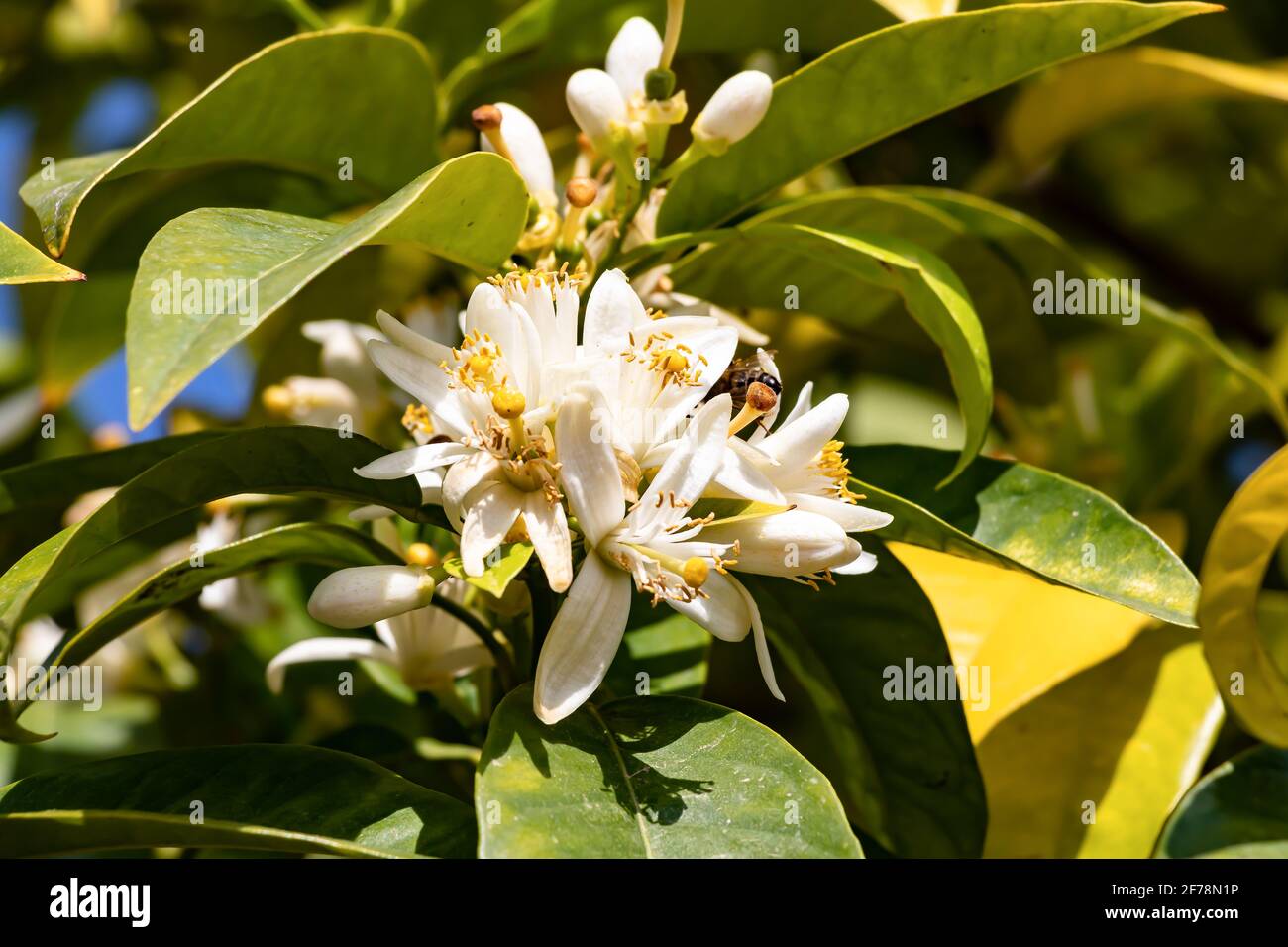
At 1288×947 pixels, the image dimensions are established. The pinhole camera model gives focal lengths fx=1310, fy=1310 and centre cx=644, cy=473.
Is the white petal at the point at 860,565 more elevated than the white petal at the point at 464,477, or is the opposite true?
the white petal at the point at 464,477

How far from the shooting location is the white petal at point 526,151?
1.17 metres

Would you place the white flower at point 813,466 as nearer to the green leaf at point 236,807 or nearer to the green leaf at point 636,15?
the green leaf at point 236,807

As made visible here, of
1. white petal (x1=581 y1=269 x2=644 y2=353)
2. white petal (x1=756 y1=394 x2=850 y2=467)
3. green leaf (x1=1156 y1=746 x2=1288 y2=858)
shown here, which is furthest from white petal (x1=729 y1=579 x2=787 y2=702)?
green leaf (x1=1156 y1=746 x2=1288 y2=858)

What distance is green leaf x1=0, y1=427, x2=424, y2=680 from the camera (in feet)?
3.05

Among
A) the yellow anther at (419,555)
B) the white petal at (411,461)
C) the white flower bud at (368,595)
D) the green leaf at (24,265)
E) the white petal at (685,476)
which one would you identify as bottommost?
the white flower bud at (368,595)

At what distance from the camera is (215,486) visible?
3.26 feet

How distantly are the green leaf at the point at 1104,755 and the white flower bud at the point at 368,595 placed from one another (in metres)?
0.64

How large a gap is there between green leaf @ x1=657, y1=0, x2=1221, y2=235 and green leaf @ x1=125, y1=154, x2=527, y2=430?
0.73ft

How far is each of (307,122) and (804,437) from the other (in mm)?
566

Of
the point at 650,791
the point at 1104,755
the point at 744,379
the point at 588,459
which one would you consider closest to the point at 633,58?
the point at 744,379

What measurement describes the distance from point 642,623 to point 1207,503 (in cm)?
109
